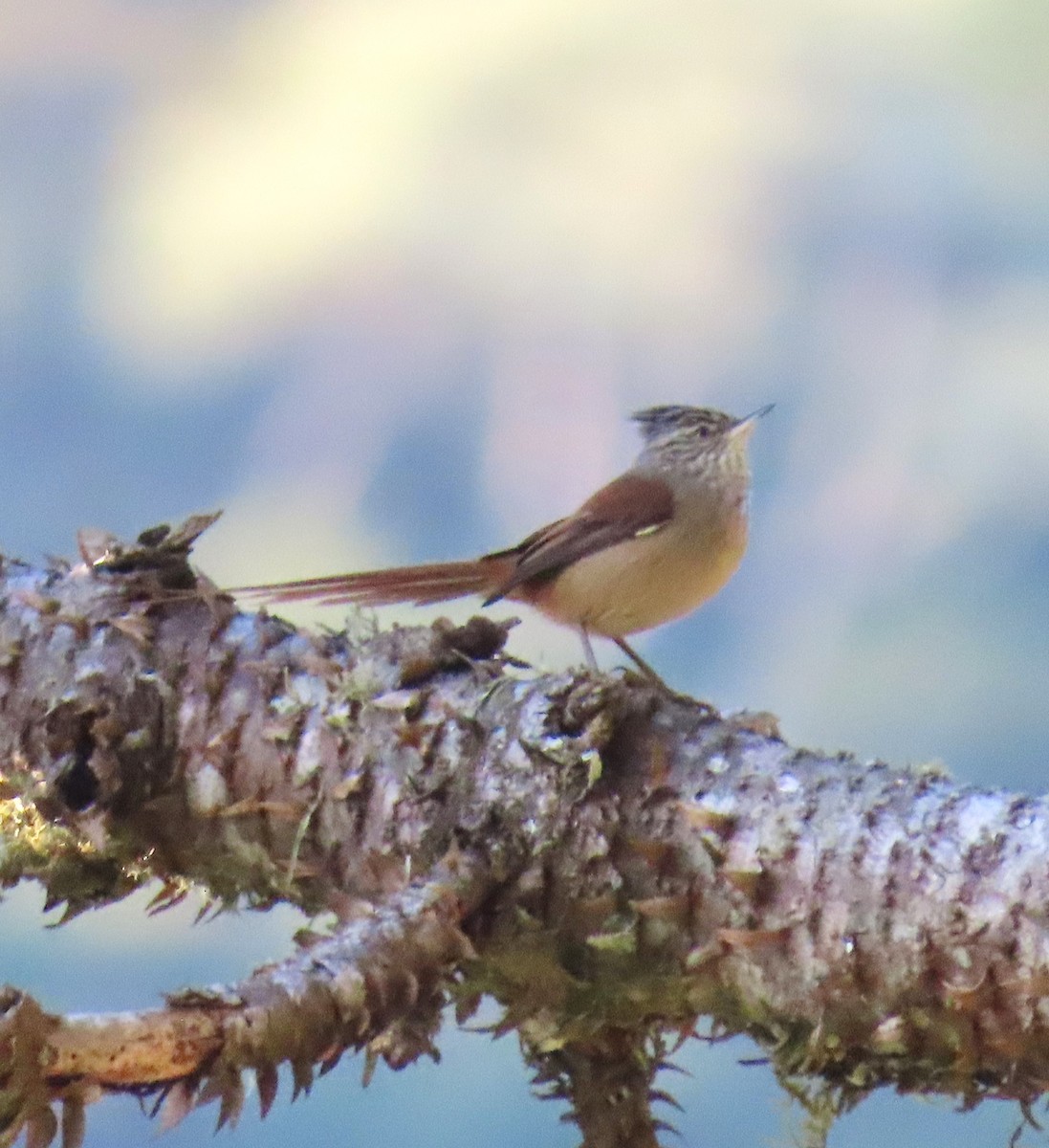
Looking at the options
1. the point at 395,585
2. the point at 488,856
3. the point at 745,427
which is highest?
the point at 745,427

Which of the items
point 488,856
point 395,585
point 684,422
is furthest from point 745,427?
point 488,856

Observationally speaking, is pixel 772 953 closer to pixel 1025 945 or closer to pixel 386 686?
pixel 1025 945

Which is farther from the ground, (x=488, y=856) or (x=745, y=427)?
(x=745, y=427)

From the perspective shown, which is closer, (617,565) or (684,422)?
(617,565)

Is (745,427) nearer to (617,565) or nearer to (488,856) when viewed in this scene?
(617,565)

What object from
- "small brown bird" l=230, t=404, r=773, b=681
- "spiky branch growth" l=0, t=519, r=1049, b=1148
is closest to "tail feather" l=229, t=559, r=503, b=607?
"small brown bird" l=230, t=404, r=773, b=681


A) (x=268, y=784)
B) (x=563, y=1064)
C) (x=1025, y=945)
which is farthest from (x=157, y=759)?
(x=1025, y=945)
